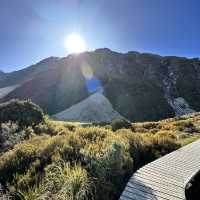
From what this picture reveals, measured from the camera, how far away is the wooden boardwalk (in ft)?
18.0

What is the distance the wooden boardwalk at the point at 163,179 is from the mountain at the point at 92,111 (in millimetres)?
52259

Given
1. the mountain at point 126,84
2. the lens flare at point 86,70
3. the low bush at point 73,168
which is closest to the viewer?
the low bush at point 73,168

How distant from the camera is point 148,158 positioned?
911 cm

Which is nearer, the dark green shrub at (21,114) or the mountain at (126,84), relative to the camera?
the dark green shrub at (21,114)

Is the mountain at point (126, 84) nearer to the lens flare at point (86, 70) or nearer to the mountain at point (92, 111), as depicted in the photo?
the lens flare at point (86, 70)

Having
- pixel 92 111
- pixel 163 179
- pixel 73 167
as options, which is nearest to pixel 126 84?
pixel 92 111

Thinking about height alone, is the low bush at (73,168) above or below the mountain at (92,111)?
below

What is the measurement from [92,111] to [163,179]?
58.7 metres

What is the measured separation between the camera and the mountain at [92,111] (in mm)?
62469

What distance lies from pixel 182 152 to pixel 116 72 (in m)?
82.5

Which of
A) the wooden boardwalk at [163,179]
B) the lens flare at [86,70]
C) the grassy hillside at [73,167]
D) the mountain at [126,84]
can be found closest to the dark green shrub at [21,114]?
the grassy hillside at [73,167]

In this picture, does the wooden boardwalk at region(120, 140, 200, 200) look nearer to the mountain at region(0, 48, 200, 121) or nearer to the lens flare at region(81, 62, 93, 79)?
the mountain at region(0, 48, 200, 121)

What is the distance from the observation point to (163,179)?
21.3 ft

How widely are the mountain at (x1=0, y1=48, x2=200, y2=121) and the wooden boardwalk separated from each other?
59120mm
